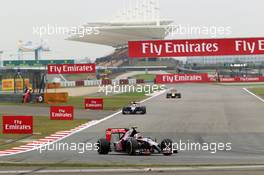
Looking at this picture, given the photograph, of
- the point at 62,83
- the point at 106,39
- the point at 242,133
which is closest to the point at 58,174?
the point at 242,133

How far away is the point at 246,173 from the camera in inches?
671

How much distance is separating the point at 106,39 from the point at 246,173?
137 meters

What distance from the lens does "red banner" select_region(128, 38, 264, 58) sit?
2909 centimetres

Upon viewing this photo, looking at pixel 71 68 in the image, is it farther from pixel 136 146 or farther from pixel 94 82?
pixel 94 82

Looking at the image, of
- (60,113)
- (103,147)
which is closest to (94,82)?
(60,113)

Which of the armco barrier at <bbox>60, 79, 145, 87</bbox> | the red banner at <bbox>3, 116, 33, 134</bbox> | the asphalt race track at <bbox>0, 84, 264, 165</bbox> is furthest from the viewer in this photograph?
the armco barrier at <bbox>60, 79, 145, 87</bbox>

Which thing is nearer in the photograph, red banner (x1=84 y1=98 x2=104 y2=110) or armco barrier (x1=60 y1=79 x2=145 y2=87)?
red banner (x1=84 y1=98 x2=104 y2=110)

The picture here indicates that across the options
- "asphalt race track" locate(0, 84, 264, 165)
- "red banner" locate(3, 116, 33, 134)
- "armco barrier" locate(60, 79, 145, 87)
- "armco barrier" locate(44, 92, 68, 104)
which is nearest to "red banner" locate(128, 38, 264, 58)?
"asphalt race track" locate(0, 84, 264, 165)

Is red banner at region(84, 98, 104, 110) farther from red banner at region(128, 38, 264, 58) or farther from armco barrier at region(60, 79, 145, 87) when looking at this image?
armco barrier at region(60, 79, 145, 87)

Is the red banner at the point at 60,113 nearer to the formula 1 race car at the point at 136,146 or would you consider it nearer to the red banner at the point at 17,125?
the red banner at the point at 17,125

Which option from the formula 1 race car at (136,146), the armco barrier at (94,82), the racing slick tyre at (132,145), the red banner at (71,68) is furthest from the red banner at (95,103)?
the armco barrier at (94,82)

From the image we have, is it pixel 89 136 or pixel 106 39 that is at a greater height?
pixel 106 39

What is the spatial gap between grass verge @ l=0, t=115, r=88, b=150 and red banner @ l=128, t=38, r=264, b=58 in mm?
6526

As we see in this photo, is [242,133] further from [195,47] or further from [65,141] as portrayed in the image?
[65,141]
